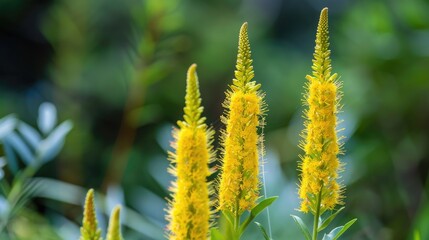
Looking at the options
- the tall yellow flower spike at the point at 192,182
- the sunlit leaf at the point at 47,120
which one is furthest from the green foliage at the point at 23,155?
the tall yellow flower spike at the point at 192,182

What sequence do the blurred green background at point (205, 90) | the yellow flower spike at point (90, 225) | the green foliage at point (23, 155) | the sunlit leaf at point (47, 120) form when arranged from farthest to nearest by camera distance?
the blurred green background at point (205, 90)
the sunlit leaf at point (47, 120)
the green foliage at point (23, 155)
the yellow flower spike at point (90, 225)

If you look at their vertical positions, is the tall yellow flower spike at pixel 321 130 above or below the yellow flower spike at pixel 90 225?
above

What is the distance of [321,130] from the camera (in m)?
0.39

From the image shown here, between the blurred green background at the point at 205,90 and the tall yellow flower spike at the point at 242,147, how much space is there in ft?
1.20

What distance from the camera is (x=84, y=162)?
6.00ft

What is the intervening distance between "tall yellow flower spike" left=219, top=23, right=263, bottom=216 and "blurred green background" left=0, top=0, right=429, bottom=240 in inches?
14.4

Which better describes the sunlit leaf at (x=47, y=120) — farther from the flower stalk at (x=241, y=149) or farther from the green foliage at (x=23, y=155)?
the flower stalk at (x=241, y=149)

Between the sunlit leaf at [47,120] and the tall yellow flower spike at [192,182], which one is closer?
the tall yellow flower spike at [192,182]

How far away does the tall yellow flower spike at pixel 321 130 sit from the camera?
385 mm

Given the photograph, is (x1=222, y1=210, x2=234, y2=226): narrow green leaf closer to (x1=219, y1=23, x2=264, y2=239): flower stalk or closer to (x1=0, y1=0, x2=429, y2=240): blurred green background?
(x1=219, y1=23, x2=264, y2=239): flower stalk

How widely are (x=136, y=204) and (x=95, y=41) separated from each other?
2.54 ft

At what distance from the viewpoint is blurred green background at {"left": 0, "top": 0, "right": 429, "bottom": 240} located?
1063mm

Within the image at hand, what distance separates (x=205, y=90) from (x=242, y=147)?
68.9 inches

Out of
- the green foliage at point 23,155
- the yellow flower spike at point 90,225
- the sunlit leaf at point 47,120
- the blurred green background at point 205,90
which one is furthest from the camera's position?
the blurred green background at point 205,90
